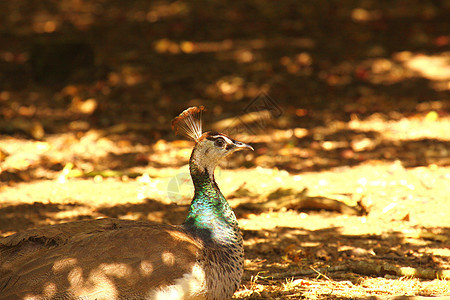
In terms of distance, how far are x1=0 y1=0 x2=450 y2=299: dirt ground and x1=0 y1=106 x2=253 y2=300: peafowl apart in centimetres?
57

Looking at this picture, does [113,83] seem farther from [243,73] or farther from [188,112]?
[188,112]

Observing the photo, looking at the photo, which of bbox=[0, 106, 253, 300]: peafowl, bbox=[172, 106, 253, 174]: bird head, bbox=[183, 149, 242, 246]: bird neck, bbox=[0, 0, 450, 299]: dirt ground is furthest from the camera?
bbox=[0, 0, 450, 299]: dirt ground

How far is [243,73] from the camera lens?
11.0 m

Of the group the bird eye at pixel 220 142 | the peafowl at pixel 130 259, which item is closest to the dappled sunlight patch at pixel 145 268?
the peafowl at pixel 130 259

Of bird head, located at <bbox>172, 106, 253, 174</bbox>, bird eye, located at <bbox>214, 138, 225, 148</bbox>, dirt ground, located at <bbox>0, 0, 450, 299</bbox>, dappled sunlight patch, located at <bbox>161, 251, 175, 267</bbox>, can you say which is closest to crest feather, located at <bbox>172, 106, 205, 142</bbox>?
bird head, located at <bbox>172, 106, 253, 174</bbox>

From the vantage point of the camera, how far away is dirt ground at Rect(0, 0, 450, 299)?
5.25 meters

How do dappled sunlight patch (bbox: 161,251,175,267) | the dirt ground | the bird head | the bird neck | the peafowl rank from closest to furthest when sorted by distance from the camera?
Answer: the peafowl < dappled sunlight patch (bbox: 161,251,175,267) < the bird neck < the bird head < the dirt ground

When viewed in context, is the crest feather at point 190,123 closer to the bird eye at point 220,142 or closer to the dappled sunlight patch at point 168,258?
the bird eye at point 220,142

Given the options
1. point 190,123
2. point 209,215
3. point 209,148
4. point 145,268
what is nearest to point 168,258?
point 145,268

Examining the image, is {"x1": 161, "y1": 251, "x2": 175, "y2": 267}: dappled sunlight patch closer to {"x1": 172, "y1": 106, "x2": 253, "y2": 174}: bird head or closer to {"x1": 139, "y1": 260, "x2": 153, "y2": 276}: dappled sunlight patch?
Result: {"x1": 139, "y1": 260, "x2": 153, "y2": 276}: dappled sunlight patch

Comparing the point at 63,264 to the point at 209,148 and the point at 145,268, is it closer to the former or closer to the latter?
the point at 145,268

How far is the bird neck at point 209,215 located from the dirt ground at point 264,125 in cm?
53

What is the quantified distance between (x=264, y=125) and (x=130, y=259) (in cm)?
504

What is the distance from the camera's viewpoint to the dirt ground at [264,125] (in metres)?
5.25
